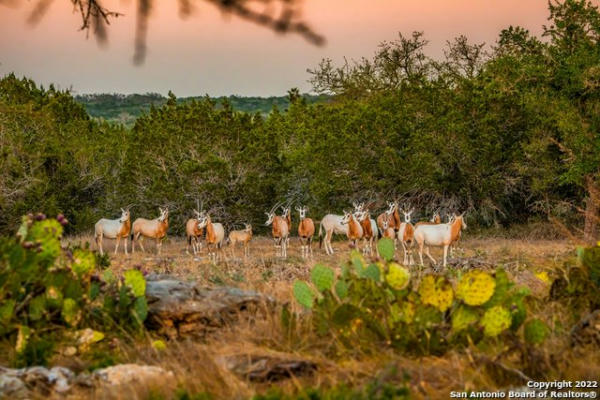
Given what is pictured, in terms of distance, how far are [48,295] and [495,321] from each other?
133 inches

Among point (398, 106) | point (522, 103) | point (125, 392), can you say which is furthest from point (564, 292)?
point (398, 106)

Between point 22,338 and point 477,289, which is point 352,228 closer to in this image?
point 477,289

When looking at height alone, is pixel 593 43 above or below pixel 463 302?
above

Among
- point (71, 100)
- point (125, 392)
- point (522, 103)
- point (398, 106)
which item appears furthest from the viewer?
point (71, 100)

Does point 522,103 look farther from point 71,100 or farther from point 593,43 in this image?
point 71,100

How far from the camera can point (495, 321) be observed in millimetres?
5176

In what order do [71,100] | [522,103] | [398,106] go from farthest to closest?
[71,100], [398,106], [522,103]

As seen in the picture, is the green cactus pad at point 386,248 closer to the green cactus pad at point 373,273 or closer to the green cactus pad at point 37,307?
the green cactus pad at point 373,273

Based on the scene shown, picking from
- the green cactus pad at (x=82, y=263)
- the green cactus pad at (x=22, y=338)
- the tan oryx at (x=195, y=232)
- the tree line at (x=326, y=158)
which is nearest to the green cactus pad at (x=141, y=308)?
the green cactus pad at (x=82, y=263)

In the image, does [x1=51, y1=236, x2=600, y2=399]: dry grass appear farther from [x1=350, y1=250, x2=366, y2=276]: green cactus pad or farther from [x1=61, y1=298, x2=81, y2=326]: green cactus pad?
[x1=350, y1=250, x2=366, y2=276]: green cactus pad

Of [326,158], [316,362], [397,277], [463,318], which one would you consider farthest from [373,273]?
[326,158]

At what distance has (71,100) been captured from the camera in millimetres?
37469

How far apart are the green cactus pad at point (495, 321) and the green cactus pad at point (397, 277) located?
0.68 m

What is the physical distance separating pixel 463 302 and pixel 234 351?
5.63ft
